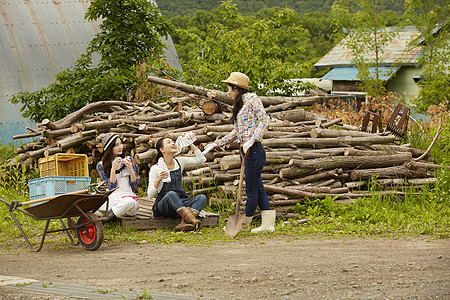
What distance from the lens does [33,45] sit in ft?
59.5

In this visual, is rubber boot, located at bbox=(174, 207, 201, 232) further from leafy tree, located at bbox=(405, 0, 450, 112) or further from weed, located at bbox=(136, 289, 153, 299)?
leafy tree, located at bbox=(405, 0, 450, 112)

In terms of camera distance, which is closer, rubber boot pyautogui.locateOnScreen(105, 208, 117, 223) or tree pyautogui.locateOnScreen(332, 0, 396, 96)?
rubber boot pyautogui.locateOnScreen(105, 208, 117, 223)

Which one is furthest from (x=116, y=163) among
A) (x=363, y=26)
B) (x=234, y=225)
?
(x=363, y=26)

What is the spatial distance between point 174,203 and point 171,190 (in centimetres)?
24

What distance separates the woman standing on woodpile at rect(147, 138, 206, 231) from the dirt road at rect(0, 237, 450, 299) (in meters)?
0.99

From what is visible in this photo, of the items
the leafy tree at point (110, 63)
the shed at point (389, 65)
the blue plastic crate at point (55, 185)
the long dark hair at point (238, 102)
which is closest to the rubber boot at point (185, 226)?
the long dark hair at point (238, 102)

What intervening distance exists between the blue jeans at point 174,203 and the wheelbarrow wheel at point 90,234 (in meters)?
1.24

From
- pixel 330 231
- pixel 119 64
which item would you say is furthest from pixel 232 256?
pixel 119 64

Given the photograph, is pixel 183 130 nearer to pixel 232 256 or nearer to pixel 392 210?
pixel 392 210

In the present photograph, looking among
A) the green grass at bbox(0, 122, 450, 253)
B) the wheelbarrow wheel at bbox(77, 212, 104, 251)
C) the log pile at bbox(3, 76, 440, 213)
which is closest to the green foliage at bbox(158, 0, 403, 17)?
the log pile at bbox(3, 76, 440, 213)

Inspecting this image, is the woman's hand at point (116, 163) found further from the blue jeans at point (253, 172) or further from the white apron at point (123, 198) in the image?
the blue jeans at point (253, 172)

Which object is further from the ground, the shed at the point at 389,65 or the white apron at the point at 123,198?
the shed at the point at 389,65

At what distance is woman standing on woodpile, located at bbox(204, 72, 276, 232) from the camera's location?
7.64m

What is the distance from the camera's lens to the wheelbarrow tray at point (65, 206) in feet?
21.9
